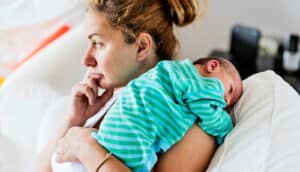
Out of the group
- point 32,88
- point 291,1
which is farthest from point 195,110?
point 291,1

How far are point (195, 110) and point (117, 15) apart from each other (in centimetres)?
28

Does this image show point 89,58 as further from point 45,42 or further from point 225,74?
point 45,42

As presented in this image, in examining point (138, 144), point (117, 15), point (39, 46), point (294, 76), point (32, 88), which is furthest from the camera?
point (294, 76)

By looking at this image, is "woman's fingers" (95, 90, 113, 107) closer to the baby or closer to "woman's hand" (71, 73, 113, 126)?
"woman's hand" (71, 73, 113, 126)

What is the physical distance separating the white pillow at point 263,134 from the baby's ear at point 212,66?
0.36ft

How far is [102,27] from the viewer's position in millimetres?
1079

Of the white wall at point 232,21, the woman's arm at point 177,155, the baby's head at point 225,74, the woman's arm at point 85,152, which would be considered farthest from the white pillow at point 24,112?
the white wall at point 232,21

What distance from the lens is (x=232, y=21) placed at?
2.39m

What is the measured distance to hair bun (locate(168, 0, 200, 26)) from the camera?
1112 millimetres

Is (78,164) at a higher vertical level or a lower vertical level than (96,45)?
lower

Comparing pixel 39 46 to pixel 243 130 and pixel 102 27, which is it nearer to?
pixel 102 27

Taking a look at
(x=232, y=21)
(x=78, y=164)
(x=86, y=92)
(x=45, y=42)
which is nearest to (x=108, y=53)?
(x=86, y=92)

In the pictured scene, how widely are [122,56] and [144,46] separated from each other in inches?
2.1

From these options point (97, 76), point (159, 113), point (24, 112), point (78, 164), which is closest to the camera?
point (159, 113)
